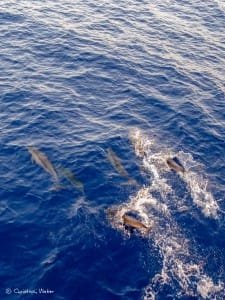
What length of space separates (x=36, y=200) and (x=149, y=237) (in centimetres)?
695

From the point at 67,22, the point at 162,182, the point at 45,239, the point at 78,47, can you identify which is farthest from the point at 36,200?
the point at 67,22

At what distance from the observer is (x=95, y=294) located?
1989 cm

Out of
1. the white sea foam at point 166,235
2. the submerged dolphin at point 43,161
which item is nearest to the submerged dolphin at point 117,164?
the white sea foam at point 166,235

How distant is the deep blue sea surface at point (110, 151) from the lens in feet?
68.8

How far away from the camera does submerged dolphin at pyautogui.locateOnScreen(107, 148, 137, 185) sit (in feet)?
87.1

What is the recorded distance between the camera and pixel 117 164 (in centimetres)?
2720

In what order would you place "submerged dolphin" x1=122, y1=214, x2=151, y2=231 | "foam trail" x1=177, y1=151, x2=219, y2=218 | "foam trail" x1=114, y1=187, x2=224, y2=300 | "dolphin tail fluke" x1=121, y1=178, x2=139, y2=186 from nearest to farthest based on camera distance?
1. "foam trail" x1=114, y1=187, x2=224, y2=300
2. "submerged dolphin" x1=122, y1=214, x2=151, y2=231
3. "foam trail" x1=177, y1=151, x2=219, y2=218
4. "dolphin tail fluke" x1=121, y1=178, x2=139, y2=186

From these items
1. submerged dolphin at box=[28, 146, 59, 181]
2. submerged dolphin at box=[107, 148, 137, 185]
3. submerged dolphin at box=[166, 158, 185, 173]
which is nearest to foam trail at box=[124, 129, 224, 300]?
submerged dolphin at box=[166, 158, 185, 173]

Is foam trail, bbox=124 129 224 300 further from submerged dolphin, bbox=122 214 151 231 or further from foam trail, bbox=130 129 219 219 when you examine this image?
submerged dolphin, bbox=122 214 151 231

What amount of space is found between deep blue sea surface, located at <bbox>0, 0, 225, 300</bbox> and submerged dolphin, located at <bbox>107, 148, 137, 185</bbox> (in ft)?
0.30

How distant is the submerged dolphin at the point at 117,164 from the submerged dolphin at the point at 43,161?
3818 millimetres

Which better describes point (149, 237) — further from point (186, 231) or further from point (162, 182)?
point (162, 182)

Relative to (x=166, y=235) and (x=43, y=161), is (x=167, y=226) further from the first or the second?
(x=43, y=161)

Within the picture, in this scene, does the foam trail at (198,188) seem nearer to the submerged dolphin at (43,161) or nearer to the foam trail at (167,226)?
the foam trail at (167,226)
